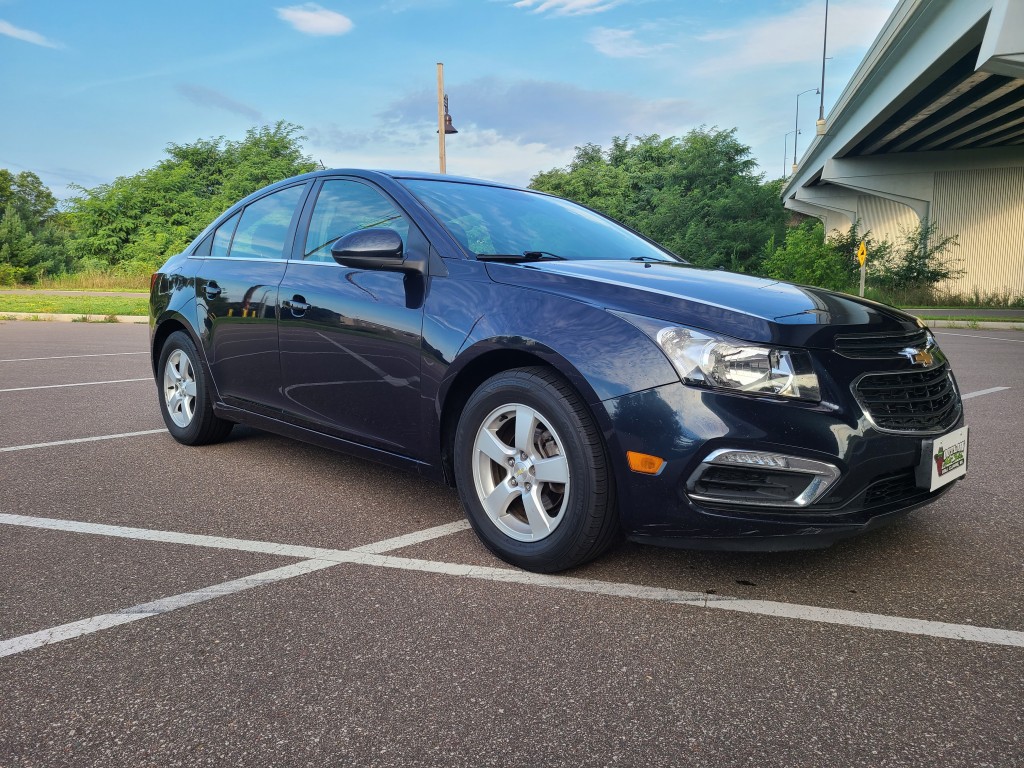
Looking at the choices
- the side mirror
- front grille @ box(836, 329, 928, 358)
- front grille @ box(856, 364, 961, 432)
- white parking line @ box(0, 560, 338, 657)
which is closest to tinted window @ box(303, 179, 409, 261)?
the side mirror

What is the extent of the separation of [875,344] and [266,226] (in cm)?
324

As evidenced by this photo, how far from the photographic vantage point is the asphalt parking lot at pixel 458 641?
200 centimetres

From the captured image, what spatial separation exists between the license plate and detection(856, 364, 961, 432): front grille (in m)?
0.05

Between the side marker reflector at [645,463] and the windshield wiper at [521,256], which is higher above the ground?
the windshield wiper at [521,256]

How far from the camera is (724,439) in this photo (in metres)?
2.60

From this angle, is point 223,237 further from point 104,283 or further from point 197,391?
point 104,283

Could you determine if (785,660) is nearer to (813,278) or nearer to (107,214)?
(813,278)

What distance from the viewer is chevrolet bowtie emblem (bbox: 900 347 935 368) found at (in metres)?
2.96

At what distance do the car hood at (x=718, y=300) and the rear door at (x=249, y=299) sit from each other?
154 centimetres

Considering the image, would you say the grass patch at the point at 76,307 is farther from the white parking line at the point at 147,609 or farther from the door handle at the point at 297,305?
the white parking line at the point at 147,609

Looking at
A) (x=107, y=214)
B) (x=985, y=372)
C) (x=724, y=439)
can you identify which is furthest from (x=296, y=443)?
(x=107, y=214)

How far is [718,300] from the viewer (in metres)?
2.89

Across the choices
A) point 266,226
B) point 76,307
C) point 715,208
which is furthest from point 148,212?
point 266,226

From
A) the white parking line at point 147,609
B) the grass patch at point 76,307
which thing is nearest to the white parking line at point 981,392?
the white parking line at point 147,609
